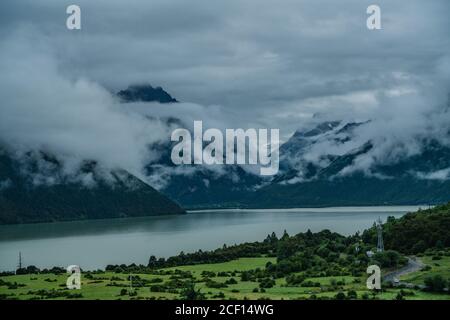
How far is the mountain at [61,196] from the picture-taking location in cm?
16838

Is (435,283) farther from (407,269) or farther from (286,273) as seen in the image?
(286,273)

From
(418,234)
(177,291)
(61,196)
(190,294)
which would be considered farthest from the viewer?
(61,196)

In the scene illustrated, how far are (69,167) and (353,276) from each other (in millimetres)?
157804

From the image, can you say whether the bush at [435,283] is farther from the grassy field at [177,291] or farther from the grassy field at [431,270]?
the grassy field at [431,270]

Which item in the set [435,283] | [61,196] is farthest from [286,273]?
[61,196]

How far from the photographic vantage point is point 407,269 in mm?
46125

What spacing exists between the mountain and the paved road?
12135 centimetres

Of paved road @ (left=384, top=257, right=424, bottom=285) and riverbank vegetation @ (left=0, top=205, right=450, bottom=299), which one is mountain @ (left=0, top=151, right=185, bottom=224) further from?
paved road @ (left=384, top=257, right=424, bottom=285)

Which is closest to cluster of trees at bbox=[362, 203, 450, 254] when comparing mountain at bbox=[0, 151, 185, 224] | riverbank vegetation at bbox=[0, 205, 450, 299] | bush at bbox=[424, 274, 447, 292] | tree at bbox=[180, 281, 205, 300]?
riverbank vegetation at bbox=[0, 205, 450, 299]

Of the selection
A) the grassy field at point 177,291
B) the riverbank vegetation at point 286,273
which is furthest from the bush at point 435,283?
the grassy field at point 177,291

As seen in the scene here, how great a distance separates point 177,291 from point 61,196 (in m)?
146
